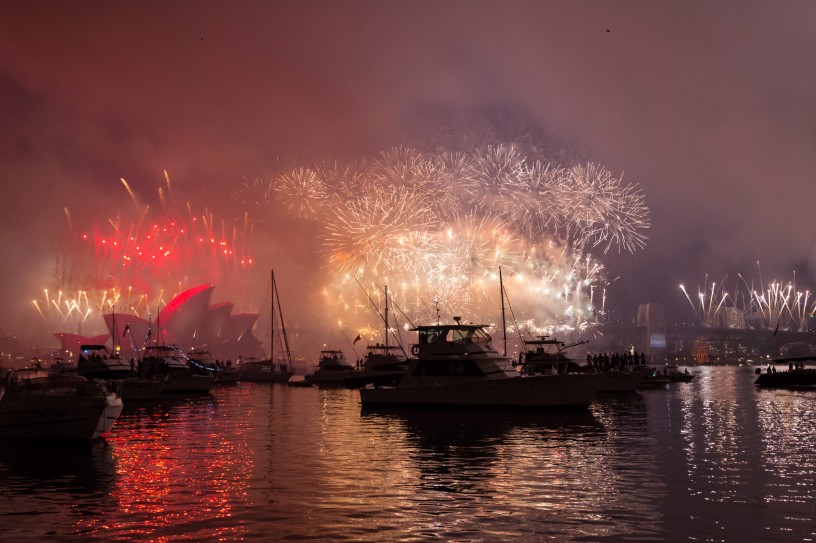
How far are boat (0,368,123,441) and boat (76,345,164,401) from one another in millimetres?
24404

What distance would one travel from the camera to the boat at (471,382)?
39.1m

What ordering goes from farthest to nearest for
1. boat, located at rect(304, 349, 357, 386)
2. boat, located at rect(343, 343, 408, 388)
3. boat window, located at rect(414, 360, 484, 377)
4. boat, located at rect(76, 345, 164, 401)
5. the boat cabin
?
boat, located at rect(304, 349, 357, 386), boat, located at rect(343, 343, 408, 388), boat, located at rect(76, 345, 164, 401), the boat cabin, boat window, located at rect(414, 360, 484, 377)

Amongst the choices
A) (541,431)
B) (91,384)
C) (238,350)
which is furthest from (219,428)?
(238,350)

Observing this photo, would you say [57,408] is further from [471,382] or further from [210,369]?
[210,369]

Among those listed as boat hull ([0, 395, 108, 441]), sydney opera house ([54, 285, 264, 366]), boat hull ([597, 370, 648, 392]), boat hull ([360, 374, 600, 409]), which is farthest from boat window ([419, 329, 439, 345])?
sydney opera house ([54, 285, 264, 366])

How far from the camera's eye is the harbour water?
14.8 metres

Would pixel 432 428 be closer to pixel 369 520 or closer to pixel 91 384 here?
pixel 91 384

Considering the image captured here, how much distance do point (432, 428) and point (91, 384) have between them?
44.2 feet

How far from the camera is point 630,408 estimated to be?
43500 millimetres

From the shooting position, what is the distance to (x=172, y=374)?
64.6 metres

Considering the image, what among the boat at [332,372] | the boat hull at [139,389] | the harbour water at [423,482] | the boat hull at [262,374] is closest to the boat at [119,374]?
the boat hull at [139,389]

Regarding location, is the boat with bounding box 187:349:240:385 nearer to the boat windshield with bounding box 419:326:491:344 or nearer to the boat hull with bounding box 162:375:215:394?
the boat hull with bounding box 162:375:215:394

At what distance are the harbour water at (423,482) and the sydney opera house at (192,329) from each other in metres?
127

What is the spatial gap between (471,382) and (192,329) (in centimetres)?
13498
